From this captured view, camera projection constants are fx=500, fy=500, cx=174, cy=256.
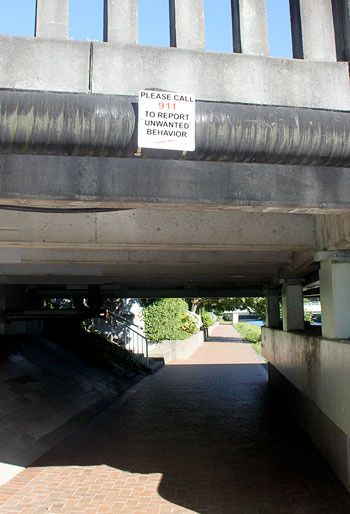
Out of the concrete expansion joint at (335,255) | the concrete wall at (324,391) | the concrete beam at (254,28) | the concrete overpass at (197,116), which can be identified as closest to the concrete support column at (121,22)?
the concrete overpass at (197,116)

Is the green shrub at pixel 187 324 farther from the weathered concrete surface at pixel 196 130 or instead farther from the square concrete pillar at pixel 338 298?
the weathered concrete surface at pixel 196 130

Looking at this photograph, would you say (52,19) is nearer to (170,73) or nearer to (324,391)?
(170,73)

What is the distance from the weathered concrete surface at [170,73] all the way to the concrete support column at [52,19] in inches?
4.0

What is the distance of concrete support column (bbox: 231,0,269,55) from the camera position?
14.0ft

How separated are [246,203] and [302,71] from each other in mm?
1244

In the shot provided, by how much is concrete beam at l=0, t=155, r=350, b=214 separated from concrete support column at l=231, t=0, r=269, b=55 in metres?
1.02

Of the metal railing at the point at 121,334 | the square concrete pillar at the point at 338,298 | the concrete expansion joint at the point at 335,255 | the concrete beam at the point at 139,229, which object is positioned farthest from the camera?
the metal railing at the point at 121,334

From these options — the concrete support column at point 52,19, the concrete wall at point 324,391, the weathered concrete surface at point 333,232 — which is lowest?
the concrete wall at point 324,391

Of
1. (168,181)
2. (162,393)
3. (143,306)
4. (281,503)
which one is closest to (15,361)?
(162,393)

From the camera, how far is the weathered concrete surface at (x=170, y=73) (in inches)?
157

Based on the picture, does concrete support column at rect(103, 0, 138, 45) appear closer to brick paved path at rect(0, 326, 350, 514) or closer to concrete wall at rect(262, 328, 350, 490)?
concrete wall at rect(262, 328, 350, 490)

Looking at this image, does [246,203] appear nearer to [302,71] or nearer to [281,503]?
[302,71]

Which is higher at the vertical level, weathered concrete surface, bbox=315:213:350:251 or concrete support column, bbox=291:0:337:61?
concrete support column, bbox=291:0:337:61

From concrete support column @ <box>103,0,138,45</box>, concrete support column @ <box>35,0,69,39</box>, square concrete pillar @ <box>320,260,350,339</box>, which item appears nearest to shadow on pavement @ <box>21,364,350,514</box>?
square concrete pillar @ <box>320,260,350,339</box>
